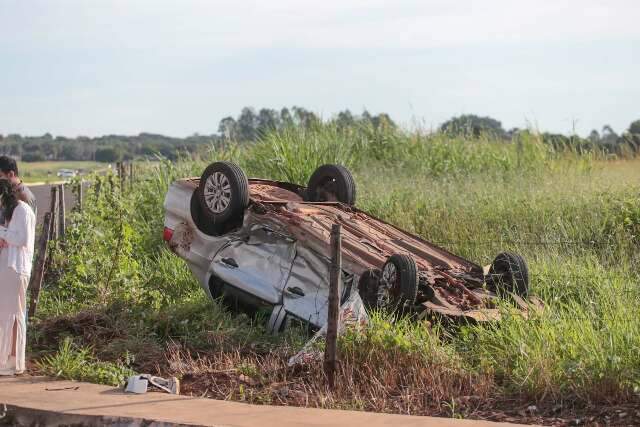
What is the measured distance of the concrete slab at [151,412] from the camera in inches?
259

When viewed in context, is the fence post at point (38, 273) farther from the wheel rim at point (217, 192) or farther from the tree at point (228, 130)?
the tree at point (228, 130)

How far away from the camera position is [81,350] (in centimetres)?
882

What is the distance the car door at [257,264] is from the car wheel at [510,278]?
1859 millimetres

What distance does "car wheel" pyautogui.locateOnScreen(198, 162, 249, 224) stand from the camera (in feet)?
32.9

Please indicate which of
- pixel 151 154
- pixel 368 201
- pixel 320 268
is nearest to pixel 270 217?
pixel 320 268

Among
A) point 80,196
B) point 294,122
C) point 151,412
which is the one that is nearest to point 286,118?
point 294,122

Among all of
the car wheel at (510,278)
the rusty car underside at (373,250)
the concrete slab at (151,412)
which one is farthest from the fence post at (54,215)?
the car wheel at (510,278)

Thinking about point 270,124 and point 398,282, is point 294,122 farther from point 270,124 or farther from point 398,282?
point 398,282

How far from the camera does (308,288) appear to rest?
30.6 ft

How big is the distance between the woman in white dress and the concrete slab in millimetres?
476

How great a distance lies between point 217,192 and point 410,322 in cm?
265

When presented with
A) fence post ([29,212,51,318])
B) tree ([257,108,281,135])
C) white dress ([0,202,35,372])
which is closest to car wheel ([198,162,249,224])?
fence post ([29,212,51,318])

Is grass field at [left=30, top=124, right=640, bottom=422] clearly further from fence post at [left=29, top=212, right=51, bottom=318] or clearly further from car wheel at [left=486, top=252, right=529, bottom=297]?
car wheel at [left=486, top=252, right=529, bottom=297]

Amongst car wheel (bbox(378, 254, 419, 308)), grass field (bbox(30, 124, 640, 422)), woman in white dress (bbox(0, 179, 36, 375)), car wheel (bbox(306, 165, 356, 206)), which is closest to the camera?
grass field (bbox(30, 124, 640, 422))
